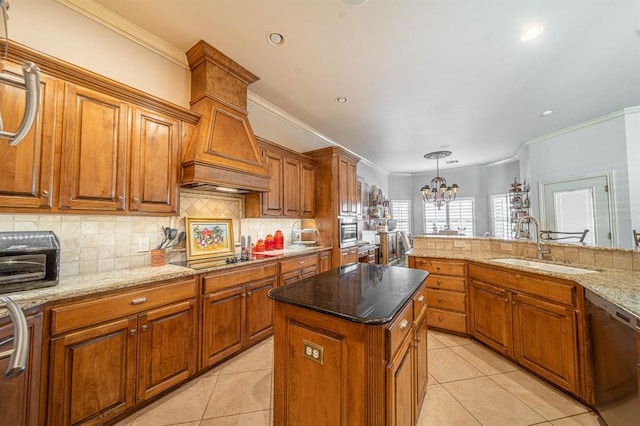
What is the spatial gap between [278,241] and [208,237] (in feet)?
3.49

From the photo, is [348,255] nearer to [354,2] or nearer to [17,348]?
[354,2]

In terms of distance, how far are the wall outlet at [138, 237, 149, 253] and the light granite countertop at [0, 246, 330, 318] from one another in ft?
0.57

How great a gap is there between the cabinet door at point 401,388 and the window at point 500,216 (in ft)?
22.8

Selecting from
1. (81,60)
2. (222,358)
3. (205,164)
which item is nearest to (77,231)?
(205,164)

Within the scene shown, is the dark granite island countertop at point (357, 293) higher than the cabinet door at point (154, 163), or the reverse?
the cabinet door at point (154, 163)

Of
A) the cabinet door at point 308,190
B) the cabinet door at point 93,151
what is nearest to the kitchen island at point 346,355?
the cabinet door at point 93,151

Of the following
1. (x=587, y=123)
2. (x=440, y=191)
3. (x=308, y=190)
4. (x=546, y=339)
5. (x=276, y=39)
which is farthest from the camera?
(x=440, y=191)

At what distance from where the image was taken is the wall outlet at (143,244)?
2.19m

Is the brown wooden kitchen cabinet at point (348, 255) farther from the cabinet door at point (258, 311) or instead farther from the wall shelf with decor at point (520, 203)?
the wall shelf with decor at point (520, 203)

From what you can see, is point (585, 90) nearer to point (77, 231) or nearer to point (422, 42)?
point (422, 42)

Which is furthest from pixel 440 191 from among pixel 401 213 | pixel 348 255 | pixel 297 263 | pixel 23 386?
pixel 23 386

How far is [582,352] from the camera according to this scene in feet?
5.89

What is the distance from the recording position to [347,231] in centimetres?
417

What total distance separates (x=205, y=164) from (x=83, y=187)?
2.80 ft
